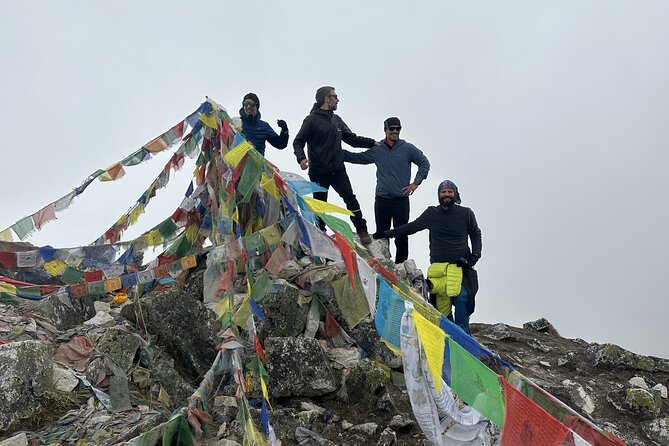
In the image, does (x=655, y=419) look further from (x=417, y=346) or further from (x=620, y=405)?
(x=417, y=346)

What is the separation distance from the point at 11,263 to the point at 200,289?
2.84 m

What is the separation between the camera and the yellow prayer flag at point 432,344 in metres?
4.93

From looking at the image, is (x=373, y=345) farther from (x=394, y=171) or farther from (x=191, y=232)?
(x=191, y=232)

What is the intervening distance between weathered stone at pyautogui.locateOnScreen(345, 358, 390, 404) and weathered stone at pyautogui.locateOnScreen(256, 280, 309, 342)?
1.15 metres

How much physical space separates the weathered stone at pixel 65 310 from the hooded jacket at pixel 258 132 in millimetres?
3489

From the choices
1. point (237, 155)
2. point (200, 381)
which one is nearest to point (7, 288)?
point (200, 381)

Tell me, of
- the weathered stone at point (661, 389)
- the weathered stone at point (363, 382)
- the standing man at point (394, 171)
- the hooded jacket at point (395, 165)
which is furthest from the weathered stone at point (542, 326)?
the weathered stone at point (363, 382)

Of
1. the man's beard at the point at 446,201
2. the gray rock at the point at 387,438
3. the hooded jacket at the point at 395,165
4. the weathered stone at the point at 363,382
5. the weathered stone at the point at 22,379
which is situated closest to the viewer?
the weathered stone at the point at 22,379

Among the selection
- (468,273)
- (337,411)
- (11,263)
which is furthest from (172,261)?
(468,273)

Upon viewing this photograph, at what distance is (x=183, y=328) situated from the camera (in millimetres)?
8266

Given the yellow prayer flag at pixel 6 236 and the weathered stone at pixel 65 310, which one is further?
the yellow prayer flag at pixel 6 236

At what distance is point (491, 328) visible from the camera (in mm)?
12648

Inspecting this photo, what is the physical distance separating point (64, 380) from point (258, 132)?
4956 millimetres

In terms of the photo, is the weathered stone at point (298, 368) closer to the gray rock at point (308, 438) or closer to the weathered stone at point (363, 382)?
the weathered stone at point (363, 382)
